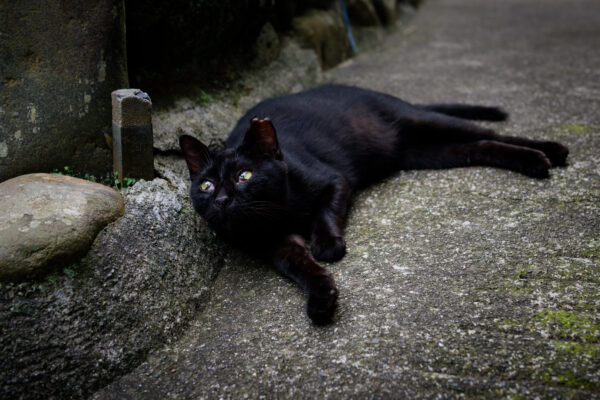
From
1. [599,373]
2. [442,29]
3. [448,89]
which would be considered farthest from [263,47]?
[442,29]

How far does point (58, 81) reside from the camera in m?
2.10

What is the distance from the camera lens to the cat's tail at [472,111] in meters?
3.34

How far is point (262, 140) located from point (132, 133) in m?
0.60

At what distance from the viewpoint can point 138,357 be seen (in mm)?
1833

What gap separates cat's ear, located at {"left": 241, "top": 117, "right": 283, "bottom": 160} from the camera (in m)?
2.17

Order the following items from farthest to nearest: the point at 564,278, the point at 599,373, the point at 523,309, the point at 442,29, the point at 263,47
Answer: the point at 442,29
the point at 263,47
the point at 564,278
the point at 523,309
the point at 599,373

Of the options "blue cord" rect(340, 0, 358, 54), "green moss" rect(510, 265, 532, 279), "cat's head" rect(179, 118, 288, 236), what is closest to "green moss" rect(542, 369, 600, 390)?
"green moss" rect(510, 265, 532, 279)

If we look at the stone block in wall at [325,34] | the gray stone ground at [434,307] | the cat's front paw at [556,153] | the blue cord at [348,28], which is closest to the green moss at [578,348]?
the gray stone ground at [434,307]

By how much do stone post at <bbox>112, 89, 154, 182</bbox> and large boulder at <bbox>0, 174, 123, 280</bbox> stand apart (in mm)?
249

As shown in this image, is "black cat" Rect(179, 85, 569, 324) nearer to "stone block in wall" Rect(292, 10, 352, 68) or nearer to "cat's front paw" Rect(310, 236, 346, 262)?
"cat's front paw" Rect(310, 236, 346, 262)

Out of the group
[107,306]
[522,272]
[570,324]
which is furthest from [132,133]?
[570,324]

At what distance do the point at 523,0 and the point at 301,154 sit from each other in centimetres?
827

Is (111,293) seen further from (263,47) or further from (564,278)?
(263,47)

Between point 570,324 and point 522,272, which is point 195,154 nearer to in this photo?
point 522,272
